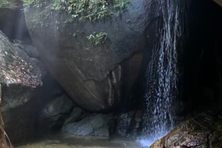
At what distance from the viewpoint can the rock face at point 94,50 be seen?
26.4 ft

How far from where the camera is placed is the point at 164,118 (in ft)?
28.3

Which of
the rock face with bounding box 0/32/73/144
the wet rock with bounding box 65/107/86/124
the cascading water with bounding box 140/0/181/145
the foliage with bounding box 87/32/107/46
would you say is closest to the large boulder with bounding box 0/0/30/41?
the rock face with bounding box 0/32/73/144

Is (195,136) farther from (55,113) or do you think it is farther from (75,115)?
(55,113)

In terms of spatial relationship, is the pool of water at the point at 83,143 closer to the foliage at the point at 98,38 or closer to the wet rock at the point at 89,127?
the wet rock at the point at 89,127

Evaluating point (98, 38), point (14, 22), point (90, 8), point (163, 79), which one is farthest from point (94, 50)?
point (14, 22)

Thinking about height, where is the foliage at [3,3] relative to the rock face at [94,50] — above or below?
above

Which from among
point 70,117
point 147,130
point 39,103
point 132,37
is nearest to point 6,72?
point 39,103

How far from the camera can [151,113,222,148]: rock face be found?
5203 mm

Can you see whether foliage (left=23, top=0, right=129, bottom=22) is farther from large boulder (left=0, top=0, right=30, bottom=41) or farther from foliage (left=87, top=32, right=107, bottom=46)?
large boulder (left=0, top=0, right=30, bottom=41)

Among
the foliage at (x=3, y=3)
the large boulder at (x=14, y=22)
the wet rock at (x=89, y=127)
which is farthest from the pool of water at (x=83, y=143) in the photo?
the foliage at (x=3, y=3)

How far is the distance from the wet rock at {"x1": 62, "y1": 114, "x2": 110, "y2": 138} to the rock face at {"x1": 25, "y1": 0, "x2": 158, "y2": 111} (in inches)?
9.3

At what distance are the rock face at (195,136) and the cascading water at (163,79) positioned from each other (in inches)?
99.7

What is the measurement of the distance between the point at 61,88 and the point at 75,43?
4.80ft

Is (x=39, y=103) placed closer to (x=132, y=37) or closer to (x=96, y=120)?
(x=96, y=120)
